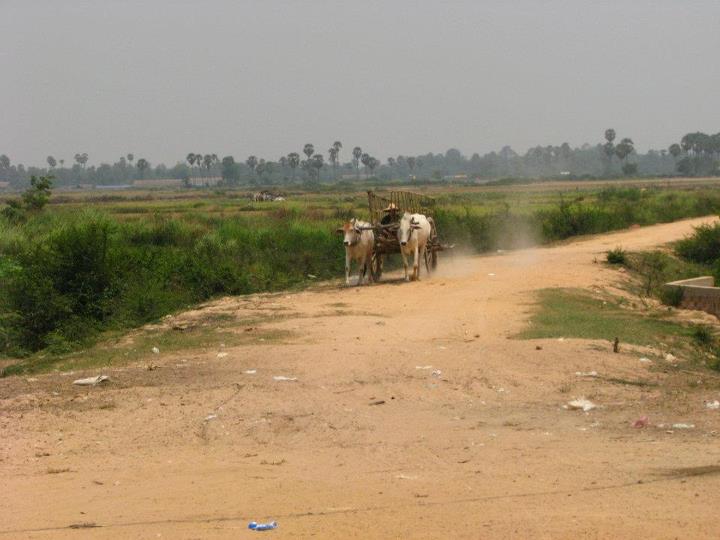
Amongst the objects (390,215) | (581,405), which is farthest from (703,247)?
(581,405)

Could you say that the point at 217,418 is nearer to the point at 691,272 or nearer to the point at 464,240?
the point at 691,272

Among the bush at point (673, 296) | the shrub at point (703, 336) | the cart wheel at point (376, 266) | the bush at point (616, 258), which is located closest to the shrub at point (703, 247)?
the bush at point (616, 258)

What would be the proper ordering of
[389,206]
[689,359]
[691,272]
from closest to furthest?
[689,359] → [389,206] → [691,272]

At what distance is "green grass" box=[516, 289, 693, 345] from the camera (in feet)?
44.6

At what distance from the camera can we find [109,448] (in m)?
8.43

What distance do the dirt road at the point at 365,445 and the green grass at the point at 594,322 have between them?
0.83 metres

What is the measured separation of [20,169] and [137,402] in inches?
6819

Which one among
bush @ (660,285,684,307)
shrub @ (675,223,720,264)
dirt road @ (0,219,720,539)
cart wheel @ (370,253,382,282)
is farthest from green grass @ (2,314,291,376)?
shrub @ (675,223,720,264)

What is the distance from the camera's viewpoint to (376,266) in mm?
21969

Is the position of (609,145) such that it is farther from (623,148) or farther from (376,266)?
(376,266)

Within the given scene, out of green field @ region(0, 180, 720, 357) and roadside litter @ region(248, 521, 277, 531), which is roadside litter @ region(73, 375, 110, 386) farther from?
roadside litter @ region(248, 521, 277, 531)

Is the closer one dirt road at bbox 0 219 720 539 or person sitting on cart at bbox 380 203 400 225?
dirt road at bbox 0 219 720 539

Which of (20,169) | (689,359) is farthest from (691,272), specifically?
(20,169)

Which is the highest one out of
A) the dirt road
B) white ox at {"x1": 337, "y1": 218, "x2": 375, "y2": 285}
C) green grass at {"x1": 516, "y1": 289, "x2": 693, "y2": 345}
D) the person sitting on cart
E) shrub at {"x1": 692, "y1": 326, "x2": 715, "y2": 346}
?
the person sitting on cart
